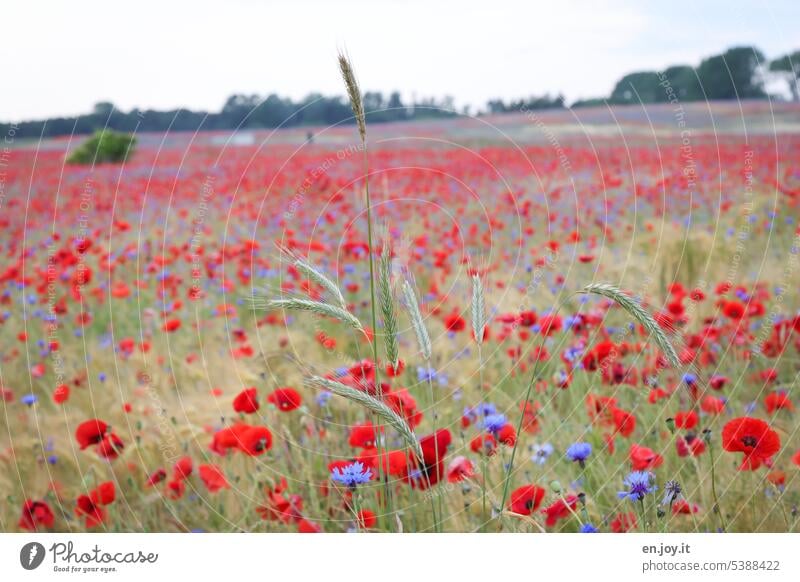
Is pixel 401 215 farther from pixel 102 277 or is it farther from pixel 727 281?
pixel 727 281

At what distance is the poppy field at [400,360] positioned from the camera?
1444mm

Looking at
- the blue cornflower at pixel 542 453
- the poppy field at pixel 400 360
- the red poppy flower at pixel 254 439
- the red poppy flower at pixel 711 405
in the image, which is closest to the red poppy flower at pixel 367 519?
the poppy field at pixel 400 360

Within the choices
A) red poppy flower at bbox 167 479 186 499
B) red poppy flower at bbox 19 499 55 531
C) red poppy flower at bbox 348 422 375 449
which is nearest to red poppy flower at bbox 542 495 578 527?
red poppy flower at bbox 348 422 375 449

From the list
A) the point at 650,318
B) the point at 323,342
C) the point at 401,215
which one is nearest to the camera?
the point at 650,318

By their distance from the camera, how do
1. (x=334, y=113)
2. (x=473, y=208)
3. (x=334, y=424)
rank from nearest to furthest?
(x=334, y=424), (x=334, y=113), (x=473, y=208)

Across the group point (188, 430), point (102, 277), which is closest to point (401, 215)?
point (102, 277)

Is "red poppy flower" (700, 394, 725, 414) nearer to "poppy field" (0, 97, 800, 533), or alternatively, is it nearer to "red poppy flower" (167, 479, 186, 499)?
"poppy field" (0, 97, 800, 533)

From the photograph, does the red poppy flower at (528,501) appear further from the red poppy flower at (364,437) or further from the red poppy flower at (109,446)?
the red poppy flower at (109,446)

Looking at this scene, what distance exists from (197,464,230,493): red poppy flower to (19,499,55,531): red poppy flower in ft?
1.27

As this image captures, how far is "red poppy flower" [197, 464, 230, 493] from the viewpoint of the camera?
1611mm

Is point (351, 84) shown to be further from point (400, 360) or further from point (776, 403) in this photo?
point (776, 403)

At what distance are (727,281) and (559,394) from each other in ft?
2.85
